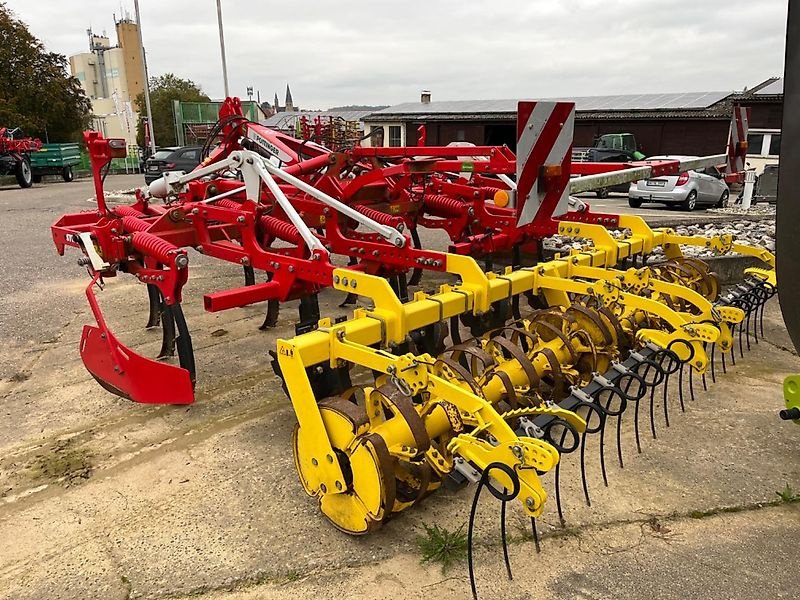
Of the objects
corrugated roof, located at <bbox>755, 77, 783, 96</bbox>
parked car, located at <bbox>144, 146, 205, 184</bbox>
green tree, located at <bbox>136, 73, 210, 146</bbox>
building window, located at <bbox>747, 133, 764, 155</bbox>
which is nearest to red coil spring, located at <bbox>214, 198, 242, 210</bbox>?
parked car, located at <bbox>144, 146, 205, 184</bbox>

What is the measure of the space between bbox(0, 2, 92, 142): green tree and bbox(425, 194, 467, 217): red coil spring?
25.3m

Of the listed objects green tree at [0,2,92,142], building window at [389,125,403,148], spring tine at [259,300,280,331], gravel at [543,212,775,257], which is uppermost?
green tree at [0,2,92,142]

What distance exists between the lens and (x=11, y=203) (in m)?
16.0

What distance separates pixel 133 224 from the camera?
4.39 meters

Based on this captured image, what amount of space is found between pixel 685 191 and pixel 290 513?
13.3 m

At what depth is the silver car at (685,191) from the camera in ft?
44.9

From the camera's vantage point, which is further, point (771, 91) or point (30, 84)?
point (30, 84)

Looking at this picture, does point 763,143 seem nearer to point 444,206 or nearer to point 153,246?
point 444,206

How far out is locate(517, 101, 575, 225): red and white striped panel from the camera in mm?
4000

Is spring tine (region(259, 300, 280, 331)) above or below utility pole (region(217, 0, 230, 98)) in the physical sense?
below

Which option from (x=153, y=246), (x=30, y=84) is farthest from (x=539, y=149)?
(x=30, y=84)

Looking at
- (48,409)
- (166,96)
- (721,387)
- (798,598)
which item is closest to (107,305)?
(48,409)

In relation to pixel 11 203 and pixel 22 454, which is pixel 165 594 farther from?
pixel 11 203

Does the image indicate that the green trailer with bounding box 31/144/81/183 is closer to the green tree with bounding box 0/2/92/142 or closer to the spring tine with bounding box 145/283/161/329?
the green tree with bounding box 0/2/92/142
